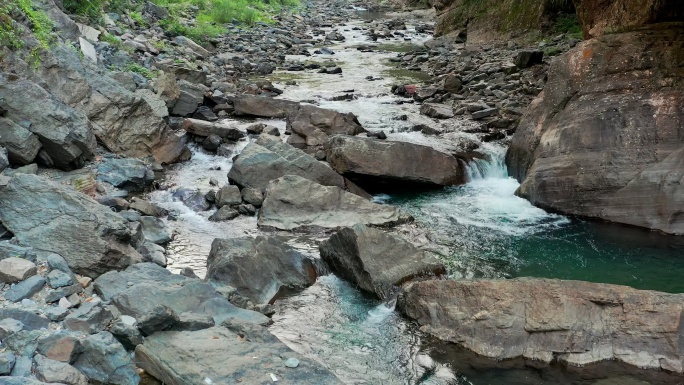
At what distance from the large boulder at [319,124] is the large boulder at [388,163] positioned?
163cm

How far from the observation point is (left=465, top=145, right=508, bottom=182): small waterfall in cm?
1284

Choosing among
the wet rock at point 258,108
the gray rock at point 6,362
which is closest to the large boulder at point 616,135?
the wet rock at point 258,108

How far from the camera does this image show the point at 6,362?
520cm

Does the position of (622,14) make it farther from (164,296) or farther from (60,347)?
(60,347)

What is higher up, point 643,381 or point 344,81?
point 344,81

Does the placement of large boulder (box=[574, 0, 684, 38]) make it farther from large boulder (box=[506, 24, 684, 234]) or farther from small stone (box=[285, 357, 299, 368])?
small stone (box=[285, 357, 299, 368])

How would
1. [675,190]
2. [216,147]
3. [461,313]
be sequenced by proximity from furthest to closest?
[216,147] → [675,190] → [461,313]

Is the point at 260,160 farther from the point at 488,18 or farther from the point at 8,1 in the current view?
the point at 488,18

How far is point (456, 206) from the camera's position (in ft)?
38.0

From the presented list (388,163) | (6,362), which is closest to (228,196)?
(388,163)

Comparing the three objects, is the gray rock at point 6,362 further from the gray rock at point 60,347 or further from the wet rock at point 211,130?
the wet rock at point 211,130

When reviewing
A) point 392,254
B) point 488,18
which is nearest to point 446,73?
point 488,18

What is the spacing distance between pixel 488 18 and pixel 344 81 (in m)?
8.25

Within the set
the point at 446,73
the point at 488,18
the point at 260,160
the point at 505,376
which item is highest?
the point at 488,18
